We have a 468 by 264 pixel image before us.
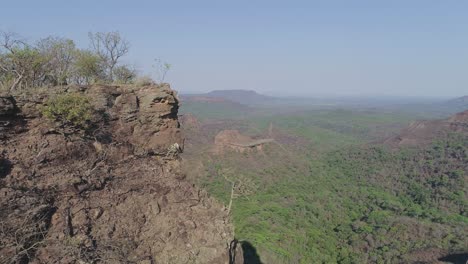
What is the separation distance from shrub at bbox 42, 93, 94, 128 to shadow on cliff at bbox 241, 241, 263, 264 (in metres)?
21.3

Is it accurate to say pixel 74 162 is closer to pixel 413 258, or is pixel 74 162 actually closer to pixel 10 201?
pixel 10 201

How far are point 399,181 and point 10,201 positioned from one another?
72975 millimetres

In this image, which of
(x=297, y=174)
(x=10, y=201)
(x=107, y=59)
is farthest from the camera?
(x=297, y=174)

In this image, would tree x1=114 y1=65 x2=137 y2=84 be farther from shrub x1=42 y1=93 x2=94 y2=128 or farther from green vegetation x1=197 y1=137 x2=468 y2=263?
green vegetation x1=197 y1=137 x2=468 y2=263

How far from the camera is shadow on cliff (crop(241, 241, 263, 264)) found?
2923 centimetres

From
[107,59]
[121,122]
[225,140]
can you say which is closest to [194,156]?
[225,140]

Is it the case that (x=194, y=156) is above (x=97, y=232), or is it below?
below

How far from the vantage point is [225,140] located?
7281 cm

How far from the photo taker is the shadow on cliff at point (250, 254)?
1151 inches

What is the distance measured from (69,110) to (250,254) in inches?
960

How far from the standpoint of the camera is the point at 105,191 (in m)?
9.84

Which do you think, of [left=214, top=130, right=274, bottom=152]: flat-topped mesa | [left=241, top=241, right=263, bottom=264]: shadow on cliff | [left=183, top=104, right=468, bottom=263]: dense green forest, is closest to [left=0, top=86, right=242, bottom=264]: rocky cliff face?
[left=183, top=104, right=468, bottom=263]: dense green forest

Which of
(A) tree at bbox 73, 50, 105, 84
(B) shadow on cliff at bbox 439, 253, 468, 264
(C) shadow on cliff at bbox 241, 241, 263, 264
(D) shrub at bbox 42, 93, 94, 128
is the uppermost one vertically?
(A) tree at bbox 73, 50, 105, 84

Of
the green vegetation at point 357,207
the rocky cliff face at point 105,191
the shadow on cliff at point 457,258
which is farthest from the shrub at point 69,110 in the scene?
the shadow on cliff at point 457,258
